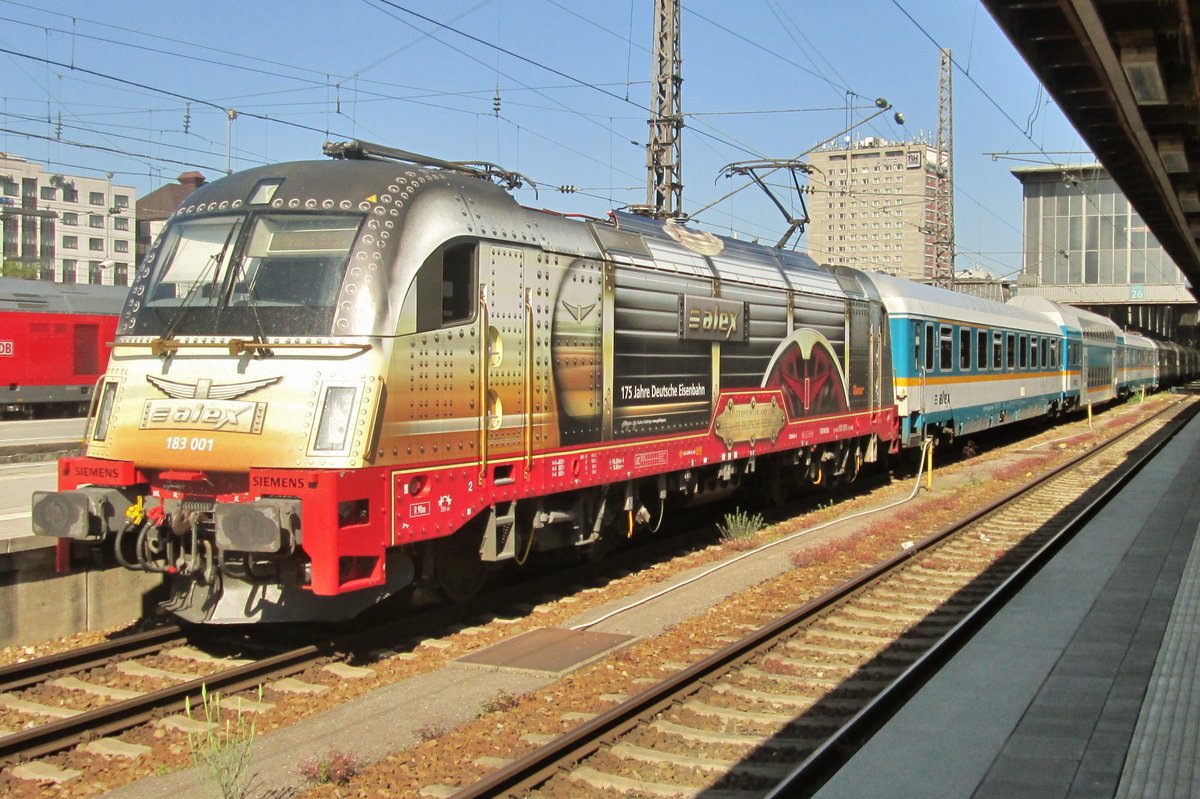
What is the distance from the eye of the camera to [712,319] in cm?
1170

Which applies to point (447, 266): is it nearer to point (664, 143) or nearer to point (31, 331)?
point (664, 143)

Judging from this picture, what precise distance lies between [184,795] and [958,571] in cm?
852

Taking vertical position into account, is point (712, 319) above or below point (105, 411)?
above

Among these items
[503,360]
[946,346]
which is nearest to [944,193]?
[946,346]

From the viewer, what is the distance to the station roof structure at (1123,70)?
8117 mm

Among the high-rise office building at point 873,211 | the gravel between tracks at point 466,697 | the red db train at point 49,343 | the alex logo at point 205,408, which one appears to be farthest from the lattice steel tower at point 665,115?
the high-rise office building at point 873,211

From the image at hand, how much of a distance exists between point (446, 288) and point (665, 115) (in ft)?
37.6

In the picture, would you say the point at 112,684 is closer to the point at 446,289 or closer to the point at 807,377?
the point at 446,289

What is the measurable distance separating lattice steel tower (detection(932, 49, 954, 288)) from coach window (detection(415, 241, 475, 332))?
2738cm

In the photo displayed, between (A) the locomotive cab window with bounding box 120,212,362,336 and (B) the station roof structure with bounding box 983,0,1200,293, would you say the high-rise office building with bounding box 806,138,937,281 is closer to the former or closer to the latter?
(B) the station roof structure with bounding box 983,0,1200,293

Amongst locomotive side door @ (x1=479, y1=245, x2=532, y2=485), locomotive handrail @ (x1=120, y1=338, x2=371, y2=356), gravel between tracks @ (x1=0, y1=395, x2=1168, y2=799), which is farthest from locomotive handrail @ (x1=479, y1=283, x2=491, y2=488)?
gravel between tracks @ (x1=0, y1=395, x2=1168, y2=799)

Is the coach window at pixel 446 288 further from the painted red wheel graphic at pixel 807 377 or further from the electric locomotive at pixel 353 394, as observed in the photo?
Result: the painted red wheel graphic at pixel 807 377

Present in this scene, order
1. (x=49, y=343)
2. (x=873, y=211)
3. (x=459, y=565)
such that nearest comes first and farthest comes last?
(x=459, y=565)
(x=49, y=343)
(x=873, y=211)

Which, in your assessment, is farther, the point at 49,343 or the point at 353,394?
the point at 49,343
